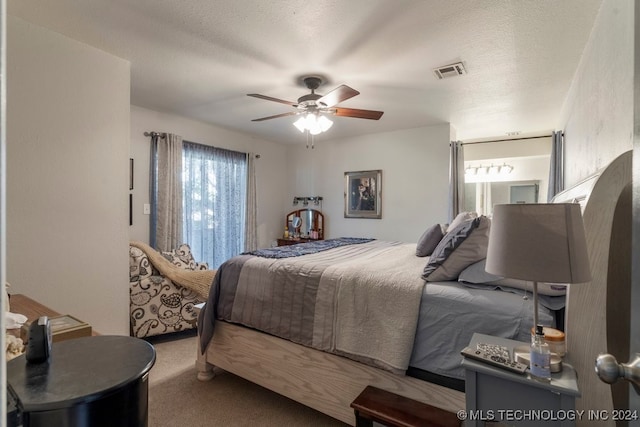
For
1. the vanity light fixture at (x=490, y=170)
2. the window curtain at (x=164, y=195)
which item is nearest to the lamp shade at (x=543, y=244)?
the window curtain at (x=164, y=195)

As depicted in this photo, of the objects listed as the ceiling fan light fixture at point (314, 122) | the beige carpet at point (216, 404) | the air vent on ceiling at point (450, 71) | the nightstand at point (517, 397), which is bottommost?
the beige carpet at point (216, 404)

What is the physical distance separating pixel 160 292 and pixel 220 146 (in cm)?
229

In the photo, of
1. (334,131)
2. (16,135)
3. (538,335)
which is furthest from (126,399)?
(334,131)

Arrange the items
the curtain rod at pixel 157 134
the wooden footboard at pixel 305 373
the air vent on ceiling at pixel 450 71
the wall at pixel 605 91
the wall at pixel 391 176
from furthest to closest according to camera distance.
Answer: the wall at pixel 391 176 < the curtain rod at pixel 157 134 < the air vent on ceiling at pixel 450 71 < the wooden footboard at pixel 305 373 < the wall at pixel 605 91

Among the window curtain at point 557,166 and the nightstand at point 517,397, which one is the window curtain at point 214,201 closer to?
the nightstand at point 517,397

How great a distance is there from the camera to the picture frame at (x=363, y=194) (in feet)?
15.6

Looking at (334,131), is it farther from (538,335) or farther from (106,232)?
(538,335)

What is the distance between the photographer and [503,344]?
128cm

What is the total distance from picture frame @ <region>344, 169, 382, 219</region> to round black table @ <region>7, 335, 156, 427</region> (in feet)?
13.4

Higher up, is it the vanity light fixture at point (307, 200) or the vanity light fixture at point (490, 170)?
the vanity light fixture at point (490, 170)

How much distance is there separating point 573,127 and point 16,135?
13.9ft

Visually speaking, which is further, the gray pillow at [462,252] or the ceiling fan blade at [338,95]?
the ceiling fan blade at [338,95]

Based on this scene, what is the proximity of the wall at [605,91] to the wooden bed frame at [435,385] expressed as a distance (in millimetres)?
236

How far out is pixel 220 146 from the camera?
452 cm
